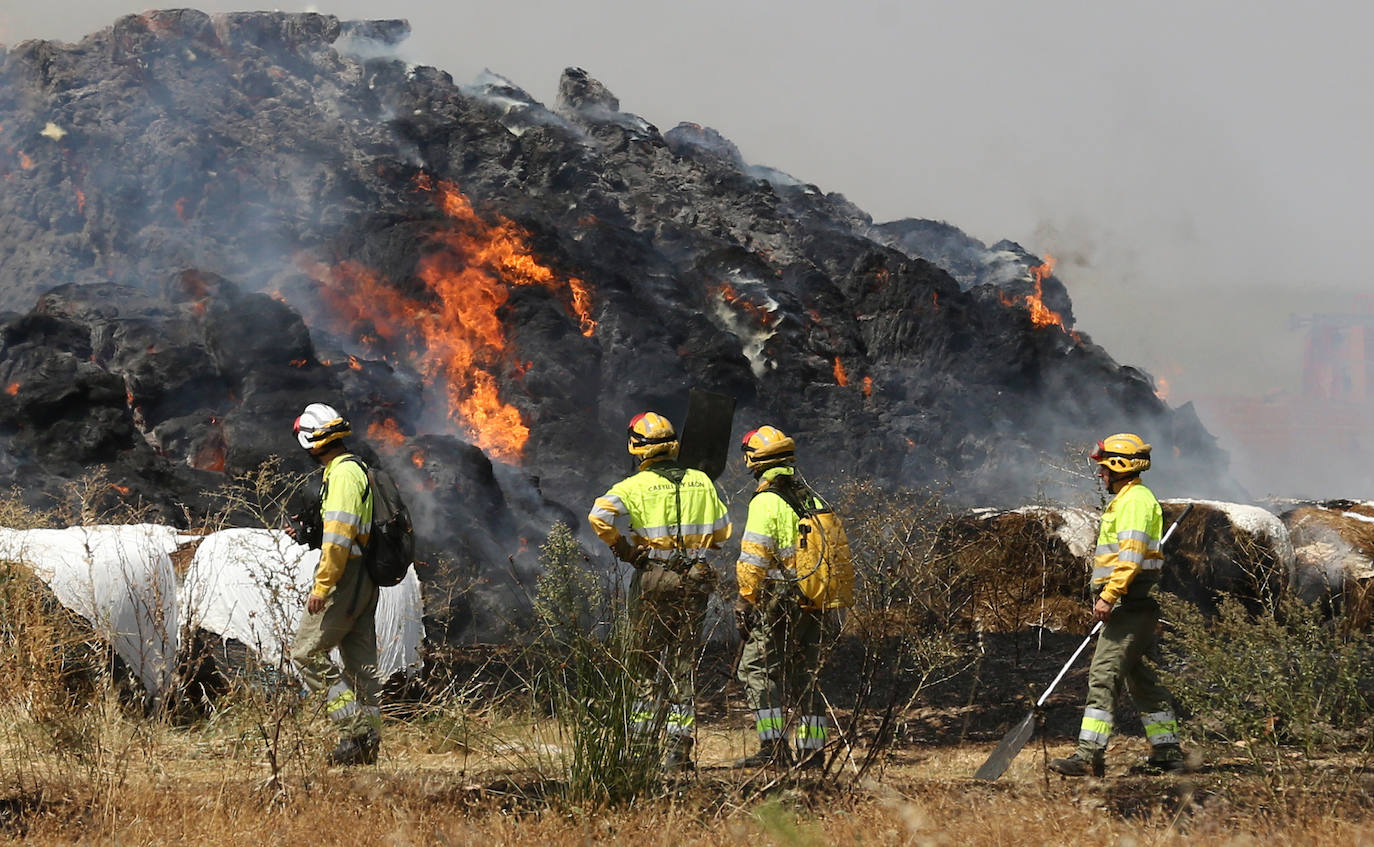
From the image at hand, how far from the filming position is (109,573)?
21.8 ft

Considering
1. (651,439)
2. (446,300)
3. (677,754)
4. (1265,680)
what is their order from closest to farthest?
(677,754) < (1265,680) < (651,439) < (446,300)

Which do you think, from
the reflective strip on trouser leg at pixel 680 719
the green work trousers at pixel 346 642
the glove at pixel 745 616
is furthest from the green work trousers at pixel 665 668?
the green work trousers at pixel 346 642

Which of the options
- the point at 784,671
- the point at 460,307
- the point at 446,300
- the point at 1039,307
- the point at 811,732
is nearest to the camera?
the point at 784,671

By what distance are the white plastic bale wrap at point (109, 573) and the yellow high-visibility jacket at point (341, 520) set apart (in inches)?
45.2

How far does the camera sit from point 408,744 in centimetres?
609

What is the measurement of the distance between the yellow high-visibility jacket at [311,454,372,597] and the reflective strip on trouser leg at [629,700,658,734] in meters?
2.05

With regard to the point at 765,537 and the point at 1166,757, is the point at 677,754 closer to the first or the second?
the point at 765,537

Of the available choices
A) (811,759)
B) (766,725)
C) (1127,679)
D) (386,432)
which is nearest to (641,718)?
(811,759)

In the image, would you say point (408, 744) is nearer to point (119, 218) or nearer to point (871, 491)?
point (871, 491)

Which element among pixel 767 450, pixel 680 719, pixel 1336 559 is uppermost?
pixel 767 450

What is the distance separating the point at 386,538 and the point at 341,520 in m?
0.23

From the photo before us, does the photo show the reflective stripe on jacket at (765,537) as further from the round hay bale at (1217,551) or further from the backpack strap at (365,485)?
the round hay bale at (1217,551)

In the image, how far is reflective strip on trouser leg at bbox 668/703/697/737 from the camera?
4.39 metres

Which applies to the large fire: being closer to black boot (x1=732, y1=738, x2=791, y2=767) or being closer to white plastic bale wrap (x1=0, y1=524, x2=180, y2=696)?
white plastic bale wrap (x1=0, y1=524, x2=180, y2=696)
